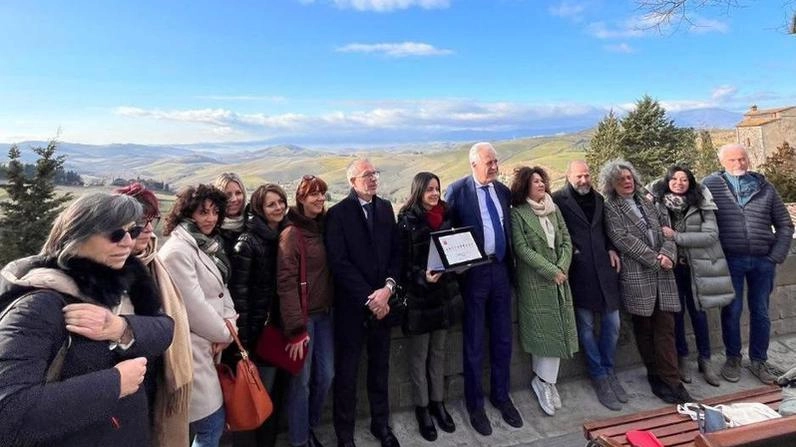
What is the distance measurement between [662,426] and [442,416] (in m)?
1.41

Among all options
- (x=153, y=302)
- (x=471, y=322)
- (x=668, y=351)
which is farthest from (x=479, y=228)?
(x=153, y=302)

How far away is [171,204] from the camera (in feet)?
8.29

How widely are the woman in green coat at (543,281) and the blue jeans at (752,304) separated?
62.3 inches

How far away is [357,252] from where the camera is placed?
2.98 m

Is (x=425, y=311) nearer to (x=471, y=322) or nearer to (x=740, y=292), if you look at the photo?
(x=471, y=322)

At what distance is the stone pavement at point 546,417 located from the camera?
10.4 feet

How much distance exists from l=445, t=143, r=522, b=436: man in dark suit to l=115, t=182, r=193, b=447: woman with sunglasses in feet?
6.33

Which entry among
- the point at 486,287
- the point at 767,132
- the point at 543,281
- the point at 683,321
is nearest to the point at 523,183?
the point at 543,281

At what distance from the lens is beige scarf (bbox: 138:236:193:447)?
1.97 m

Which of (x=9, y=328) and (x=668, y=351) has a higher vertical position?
(x=9, y=328)

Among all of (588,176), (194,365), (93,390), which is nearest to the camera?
(93,390)

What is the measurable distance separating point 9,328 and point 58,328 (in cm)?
12

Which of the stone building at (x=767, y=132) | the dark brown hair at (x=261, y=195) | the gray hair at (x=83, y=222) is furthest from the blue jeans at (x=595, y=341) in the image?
the stone building at (x=767, y=132)

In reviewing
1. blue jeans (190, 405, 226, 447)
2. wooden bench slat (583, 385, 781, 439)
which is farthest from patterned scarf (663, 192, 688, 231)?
blue jeans (190, 405, 226, 447)
